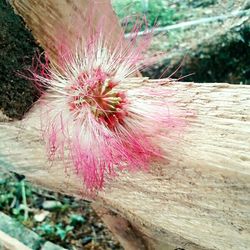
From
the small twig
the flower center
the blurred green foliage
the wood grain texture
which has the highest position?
the blurred green foliage

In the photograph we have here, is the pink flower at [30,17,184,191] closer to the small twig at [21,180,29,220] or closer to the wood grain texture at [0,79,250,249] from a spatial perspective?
the wood grain texture at [0,79,250,249]

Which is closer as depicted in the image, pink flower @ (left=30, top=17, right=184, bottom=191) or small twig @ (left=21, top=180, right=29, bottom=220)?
pink flower @ (left=30, top=17, right=184, bottom=191)

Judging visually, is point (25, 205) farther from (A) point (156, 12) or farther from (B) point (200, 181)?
(B) point (200, 181)

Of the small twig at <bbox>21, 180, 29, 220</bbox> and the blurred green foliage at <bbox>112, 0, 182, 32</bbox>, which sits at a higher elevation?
the blurred green foliage at <bbox>112, 0, 182, 32</bbox>

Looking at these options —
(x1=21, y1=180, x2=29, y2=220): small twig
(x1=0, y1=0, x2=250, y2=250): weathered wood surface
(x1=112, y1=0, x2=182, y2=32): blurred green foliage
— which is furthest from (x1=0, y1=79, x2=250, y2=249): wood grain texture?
(x1=21, y1=180, x2=29, y2=220): small twig

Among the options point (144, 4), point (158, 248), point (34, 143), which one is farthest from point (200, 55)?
point (34, 143)

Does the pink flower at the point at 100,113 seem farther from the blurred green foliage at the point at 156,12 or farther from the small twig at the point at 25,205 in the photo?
the small twig at the point at 25,205

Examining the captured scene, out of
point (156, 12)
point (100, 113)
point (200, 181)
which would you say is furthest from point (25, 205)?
point (200, 181)

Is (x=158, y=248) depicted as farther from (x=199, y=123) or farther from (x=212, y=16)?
(x=212, y=16)

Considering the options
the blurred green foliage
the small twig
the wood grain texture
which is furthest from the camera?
the small twig
